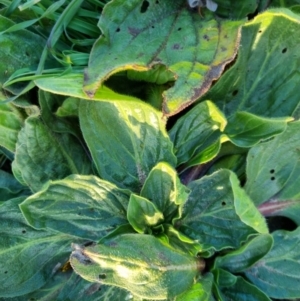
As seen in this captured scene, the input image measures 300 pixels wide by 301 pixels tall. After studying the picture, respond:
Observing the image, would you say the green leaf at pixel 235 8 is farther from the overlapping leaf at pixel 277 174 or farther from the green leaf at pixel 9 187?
the green leaf at pixel 9 187

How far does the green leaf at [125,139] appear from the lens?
1126mm

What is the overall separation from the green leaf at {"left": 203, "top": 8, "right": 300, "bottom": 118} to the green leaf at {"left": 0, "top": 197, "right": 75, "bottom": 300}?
48 centimetres

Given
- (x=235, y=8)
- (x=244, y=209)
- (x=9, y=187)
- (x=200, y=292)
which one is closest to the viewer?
(x=244, y=209)

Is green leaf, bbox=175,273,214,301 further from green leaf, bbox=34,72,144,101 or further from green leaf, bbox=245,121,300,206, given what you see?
green leaf, bbox=34,72,144,101

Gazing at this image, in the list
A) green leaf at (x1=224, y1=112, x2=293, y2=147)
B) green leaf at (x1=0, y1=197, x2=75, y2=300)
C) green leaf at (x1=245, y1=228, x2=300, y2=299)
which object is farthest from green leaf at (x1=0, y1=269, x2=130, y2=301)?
green leaf at (x1=224, y1=112, x2=293, y2=147)

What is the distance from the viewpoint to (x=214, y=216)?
45.7 inches

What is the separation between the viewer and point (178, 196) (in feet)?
3.45

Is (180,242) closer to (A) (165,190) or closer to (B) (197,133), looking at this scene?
(A) (165,190)

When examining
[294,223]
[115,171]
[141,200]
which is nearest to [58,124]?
[115,171]

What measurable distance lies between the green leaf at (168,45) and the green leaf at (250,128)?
0.13m

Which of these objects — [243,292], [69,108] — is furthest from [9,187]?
[243,292]

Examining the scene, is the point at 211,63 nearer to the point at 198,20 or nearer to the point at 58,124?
the point at 198,20

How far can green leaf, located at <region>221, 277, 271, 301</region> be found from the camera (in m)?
1.16

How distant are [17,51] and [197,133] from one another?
438mm
